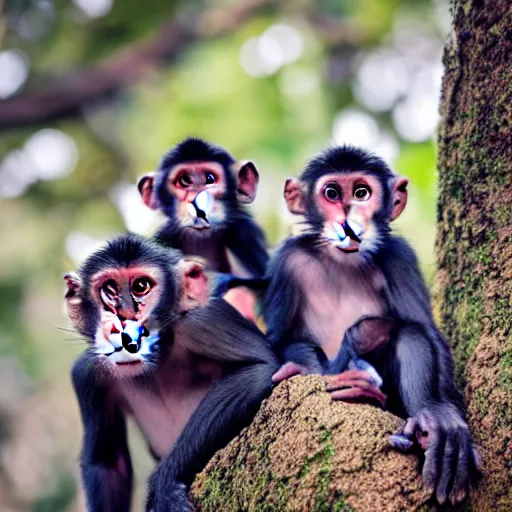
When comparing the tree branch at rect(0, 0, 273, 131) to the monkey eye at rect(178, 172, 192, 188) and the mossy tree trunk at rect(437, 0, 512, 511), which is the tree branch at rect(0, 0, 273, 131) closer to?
the monkey eye at rect(178, 172, 192, 188)

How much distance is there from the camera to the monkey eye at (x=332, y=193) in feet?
13.0

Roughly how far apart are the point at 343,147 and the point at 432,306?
2.83 feet

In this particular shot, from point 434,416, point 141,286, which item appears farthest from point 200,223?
point 434,416

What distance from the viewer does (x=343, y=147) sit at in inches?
160

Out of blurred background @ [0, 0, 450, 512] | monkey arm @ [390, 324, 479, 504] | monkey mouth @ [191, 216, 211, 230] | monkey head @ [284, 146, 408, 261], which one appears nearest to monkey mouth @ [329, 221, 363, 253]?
monkey head @ [284, 146, 408, 261]

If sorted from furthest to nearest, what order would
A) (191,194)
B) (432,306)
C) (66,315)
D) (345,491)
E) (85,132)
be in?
(85,132) < (191,194) < (432,306) < (66,315) < (345,491)

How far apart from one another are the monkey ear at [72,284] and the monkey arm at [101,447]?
0.27 metres

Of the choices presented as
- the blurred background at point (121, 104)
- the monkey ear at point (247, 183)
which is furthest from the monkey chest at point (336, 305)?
the blurred background at point (121, 104)

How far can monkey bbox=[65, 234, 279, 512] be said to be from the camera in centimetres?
347

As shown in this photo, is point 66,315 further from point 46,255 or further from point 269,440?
point 46,255

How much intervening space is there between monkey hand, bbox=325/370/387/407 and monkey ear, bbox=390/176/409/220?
99cm

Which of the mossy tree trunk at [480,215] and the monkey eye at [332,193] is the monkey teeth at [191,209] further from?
the mossy tree trunk at [480,215]

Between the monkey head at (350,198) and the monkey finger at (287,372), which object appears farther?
the monkey head at (350,198)

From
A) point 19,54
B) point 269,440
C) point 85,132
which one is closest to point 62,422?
point 85,132
